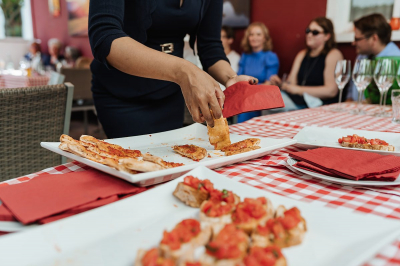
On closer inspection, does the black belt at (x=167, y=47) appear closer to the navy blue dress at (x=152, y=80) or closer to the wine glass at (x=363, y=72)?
the navy blue dress at (x=152, y=80)

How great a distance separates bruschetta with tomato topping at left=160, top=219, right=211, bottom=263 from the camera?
528 millimetres

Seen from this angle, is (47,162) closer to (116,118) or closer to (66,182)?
(116,118)

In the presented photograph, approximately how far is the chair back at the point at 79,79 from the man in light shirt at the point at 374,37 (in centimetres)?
351

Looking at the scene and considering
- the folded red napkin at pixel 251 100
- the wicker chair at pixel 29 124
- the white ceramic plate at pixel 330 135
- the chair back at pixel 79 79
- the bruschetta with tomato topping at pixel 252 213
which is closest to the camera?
the bruschetta with tomato topping at pixel 252 213

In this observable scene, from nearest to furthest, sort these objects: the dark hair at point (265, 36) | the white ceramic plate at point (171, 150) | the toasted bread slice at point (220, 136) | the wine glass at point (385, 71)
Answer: the white ceramic plate at point (171, 150), the toasted bread slice at point (220, 136), the wine glass at point (385, 71), the dark hair at point (265, 36)

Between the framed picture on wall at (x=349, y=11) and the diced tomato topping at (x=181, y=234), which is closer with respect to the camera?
the diced tomato topping at (x=181, y=234)

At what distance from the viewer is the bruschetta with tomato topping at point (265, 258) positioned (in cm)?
50

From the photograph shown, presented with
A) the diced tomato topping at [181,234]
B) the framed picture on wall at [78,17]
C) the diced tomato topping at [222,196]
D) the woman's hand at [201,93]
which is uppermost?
the framed picture on wall at [78,17]

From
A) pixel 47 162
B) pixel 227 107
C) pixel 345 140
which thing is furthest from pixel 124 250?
pixel 47 162

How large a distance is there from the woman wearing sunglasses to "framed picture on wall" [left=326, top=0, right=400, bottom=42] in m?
0.22

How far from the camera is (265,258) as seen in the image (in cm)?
50

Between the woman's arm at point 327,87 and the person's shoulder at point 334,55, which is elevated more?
the person's shoulder at point 334,55

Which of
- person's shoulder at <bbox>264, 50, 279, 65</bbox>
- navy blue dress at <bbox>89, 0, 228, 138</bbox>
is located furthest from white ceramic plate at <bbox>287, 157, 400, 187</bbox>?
person's shoulder at <bbox>264, 50, 279, 65</bbox>

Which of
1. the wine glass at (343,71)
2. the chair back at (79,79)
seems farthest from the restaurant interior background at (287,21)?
the chair back at (79,79)
